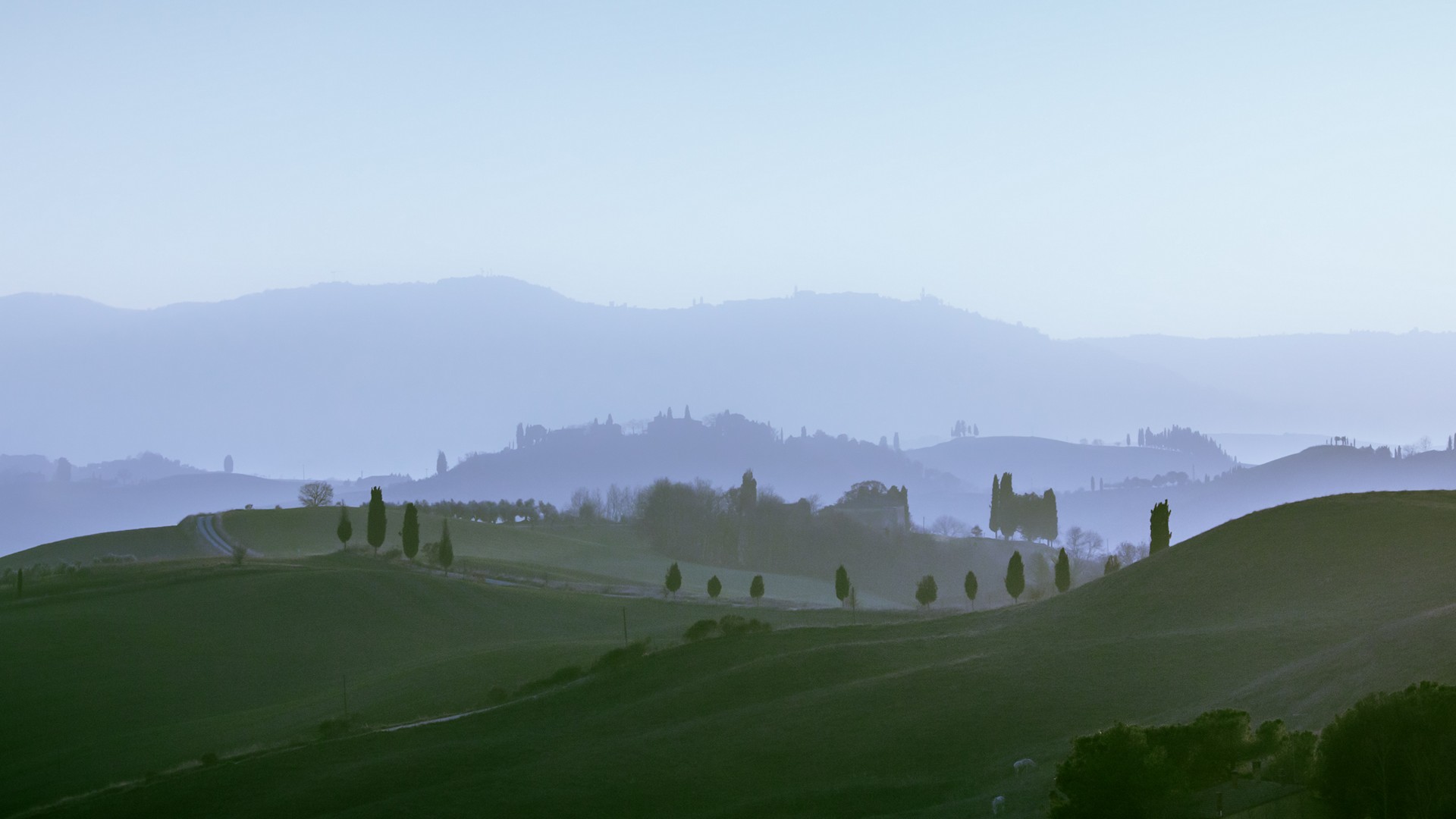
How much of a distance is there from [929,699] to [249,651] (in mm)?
41907

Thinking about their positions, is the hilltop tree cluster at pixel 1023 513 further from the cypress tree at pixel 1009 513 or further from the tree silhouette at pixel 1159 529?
the tree silhouette at pixel 1159 529

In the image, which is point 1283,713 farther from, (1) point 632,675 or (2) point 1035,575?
(2) point 1035,575

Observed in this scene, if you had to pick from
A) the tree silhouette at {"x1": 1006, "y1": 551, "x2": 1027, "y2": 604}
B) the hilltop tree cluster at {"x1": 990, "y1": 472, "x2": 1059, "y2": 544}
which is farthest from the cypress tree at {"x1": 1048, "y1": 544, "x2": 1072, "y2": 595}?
the hilltop tree cluster at {"x1": 990, "y1": 472, "x2": 1059, "y2": 544}

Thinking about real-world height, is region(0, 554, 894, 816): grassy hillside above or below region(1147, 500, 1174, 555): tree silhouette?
below

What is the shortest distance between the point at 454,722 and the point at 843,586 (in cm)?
4141

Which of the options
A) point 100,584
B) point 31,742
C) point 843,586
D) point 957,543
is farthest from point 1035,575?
point 31,742

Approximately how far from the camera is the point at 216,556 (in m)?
90.4

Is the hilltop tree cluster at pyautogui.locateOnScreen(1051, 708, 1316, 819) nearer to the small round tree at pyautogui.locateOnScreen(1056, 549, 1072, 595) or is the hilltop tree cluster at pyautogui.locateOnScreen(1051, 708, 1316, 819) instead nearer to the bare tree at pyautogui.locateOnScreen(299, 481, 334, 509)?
the small round tree at pyautogui.locateOnScreen(1056, 549, 1072, 595)

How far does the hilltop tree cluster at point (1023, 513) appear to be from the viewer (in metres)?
147

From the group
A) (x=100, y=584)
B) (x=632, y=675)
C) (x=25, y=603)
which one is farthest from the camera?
(x=100, y=584)

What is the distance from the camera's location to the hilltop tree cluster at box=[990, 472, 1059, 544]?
147 metres

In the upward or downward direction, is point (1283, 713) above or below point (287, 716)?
above

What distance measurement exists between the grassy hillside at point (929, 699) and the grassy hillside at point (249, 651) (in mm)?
9005

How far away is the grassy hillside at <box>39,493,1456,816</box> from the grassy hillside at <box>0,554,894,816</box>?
901cm
